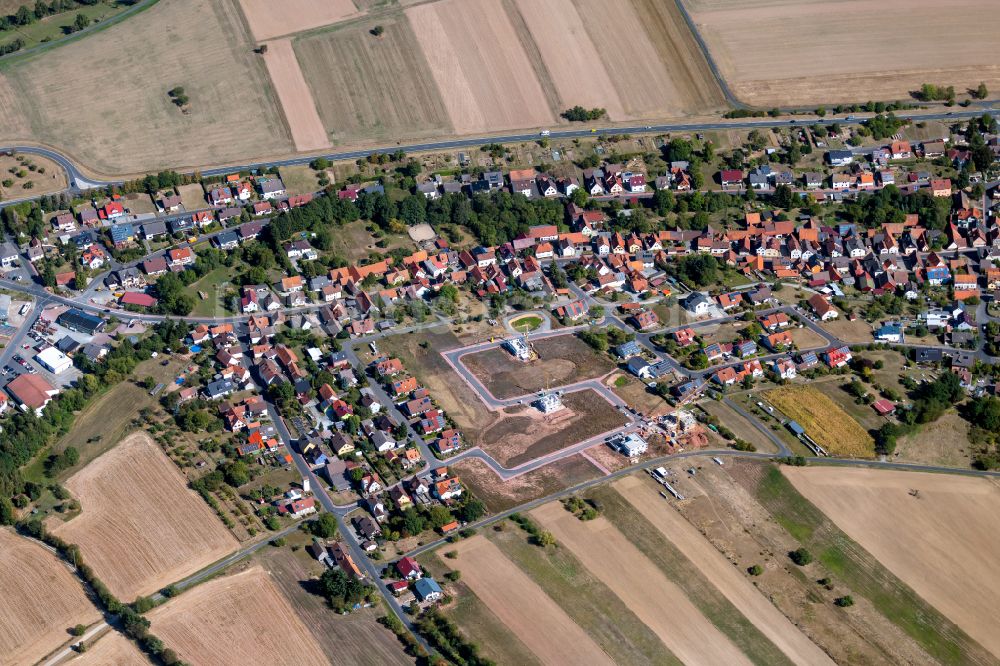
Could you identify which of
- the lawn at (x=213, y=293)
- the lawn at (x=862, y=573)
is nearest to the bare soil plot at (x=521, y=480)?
the lawn at (x=862, y=573)

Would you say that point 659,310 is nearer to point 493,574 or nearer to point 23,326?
point 493,574

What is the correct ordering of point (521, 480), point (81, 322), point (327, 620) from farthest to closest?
point (81, 322), point (521, 480), point (327, 620)

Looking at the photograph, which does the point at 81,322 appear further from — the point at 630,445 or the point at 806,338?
the point at 806,338

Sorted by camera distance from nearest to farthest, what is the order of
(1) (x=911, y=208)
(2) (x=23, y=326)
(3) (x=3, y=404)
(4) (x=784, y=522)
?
(4) (x=784, y=522) → (3) (x=3, y=404) → (2) (x=23, y=326) → (1) (x=911, y=208)

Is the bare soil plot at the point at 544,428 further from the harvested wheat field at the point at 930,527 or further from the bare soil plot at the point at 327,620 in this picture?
the bare soil plot at the point at 327,620

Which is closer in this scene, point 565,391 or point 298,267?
point 565,391

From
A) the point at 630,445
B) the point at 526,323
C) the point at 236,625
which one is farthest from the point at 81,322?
the point at 630,445

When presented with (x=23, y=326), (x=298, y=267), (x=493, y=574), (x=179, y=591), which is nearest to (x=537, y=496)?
(x=493, y=574)
